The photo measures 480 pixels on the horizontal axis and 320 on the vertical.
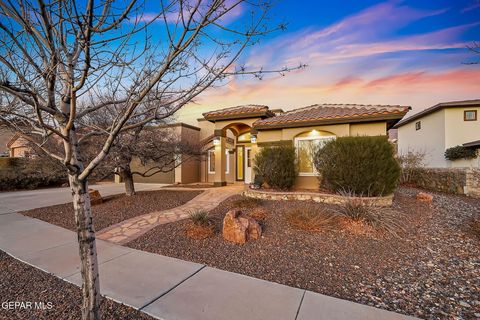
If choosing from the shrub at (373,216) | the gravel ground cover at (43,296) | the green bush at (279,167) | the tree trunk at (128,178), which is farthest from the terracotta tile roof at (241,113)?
the gravel ground cover at (43,296)

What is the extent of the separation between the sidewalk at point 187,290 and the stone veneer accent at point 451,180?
11.9 metres

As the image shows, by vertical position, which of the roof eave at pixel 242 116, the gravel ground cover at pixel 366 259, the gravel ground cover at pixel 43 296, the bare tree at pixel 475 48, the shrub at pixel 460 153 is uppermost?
the roof eave at pixel 242 116

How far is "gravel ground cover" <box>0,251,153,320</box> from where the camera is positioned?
8.16 ft

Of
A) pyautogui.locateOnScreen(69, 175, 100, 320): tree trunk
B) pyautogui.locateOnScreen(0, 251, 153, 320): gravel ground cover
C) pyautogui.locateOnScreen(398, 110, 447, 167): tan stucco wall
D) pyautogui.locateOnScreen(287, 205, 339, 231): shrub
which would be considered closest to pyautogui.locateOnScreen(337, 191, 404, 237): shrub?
pyautogui.locateOnScreen(287, 205, 339, 231): shrub

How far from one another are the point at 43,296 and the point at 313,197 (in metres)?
7.26

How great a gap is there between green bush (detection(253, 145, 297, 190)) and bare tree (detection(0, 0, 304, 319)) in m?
6.85

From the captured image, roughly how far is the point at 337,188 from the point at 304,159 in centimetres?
250

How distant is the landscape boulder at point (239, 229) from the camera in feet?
15.4

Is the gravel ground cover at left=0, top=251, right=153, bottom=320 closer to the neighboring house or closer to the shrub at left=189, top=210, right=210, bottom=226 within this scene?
the shrub at left=189, top=210, right=210, bottom=226

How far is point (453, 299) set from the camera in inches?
117

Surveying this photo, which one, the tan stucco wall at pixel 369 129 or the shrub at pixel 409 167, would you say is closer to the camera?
the tan stucco wall at pixel 369 129

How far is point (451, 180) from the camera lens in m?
11.2

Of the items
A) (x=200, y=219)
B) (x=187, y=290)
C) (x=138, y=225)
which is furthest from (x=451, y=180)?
(x=138, y=225)

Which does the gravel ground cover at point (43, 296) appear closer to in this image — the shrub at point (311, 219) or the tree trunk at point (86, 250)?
the tree trunk at point (86, 250)
